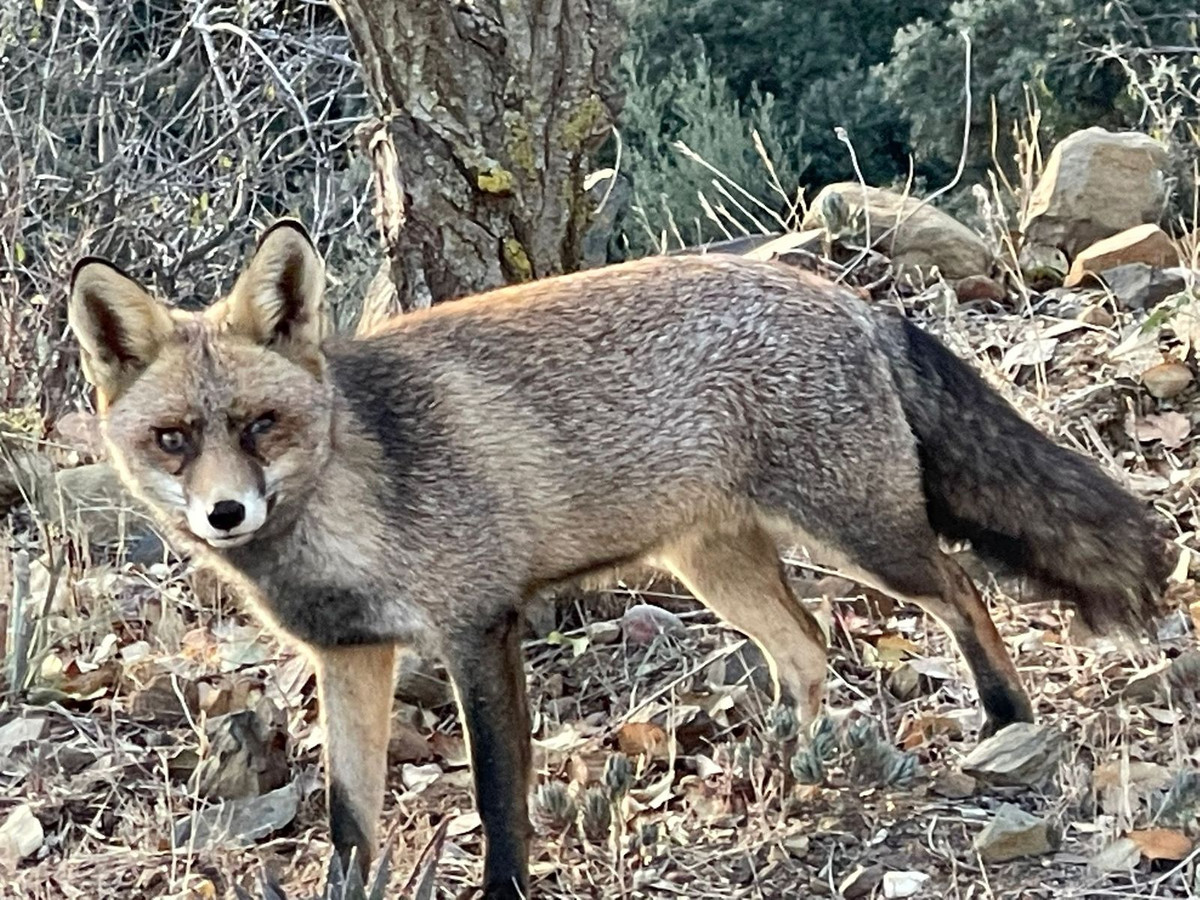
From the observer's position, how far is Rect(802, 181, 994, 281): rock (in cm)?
729

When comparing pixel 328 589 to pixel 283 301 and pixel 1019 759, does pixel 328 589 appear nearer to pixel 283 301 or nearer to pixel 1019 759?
pixel 283 301

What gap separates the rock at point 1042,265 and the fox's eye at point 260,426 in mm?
4134

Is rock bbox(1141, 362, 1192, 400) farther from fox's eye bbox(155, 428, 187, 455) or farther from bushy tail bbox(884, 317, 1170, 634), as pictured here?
fox's eye bbox(155, 428, 187, 455)

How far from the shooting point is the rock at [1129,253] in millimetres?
7074

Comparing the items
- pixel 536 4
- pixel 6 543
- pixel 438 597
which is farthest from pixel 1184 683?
pixel 6 543

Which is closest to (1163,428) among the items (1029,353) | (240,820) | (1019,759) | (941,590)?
(1029,353)

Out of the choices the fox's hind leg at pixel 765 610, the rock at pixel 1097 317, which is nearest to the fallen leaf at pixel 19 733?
the fox's hind leg at pixel 765 610

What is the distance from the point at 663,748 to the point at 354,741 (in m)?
0.94

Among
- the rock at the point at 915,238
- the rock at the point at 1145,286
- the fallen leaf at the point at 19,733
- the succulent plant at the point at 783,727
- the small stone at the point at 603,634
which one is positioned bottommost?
the small stone at the point at 603,634

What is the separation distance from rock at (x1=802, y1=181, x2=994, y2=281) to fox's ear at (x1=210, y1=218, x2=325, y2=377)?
11.5 feet

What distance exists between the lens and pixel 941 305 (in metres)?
6.91

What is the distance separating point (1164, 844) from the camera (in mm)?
3955

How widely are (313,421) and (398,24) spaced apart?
5.68ft

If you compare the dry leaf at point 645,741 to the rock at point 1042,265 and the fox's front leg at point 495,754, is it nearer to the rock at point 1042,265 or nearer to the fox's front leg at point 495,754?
the fox's front leg at point 495,754
